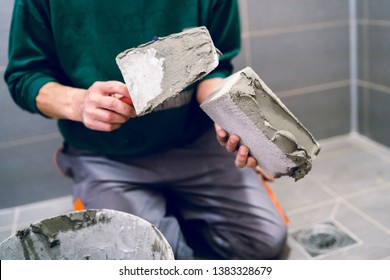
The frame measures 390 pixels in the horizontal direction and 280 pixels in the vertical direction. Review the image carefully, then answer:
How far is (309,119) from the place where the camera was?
0.79m

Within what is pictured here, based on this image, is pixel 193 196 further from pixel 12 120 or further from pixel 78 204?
pixel 12 120

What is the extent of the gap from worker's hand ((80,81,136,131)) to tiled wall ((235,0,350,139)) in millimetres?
237

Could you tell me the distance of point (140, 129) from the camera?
2.66 ft

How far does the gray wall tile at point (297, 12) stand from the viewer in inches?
27.3

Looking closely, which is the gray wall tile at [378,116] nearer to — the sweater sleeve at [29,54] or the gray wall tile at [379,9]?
the gray wall tile at [379,9]

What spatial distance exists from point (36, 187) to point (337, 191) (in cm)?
78

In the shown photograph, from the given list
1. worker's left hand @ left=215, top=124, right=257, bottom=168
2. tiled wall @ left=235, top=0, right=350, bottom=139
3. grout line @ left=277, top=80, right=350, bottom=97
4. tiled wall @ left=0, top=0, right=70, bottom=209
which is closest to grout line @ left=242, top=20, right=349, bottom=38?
tiled wall @ left=235, top=0, right=350, bottom=139

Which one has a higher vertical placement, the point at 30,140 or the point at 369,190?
the point at 30,140

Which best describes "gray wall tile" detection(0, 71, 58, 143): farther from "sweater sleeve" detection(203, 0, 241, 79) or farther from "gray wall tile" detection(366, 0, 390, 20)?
"gray wall tile" detection(366, 0, 390, 20)

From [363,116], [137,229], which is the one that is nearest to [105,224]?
[137,229]

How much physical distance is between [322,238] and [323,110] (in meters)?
0.37

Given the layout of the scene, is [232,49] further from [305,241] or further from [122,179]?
[305,241]

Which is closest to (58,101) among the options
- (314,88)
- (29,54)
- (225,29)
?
(29,54)

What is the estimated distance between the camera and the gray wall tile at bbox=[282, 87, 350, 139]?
2.50 feet
